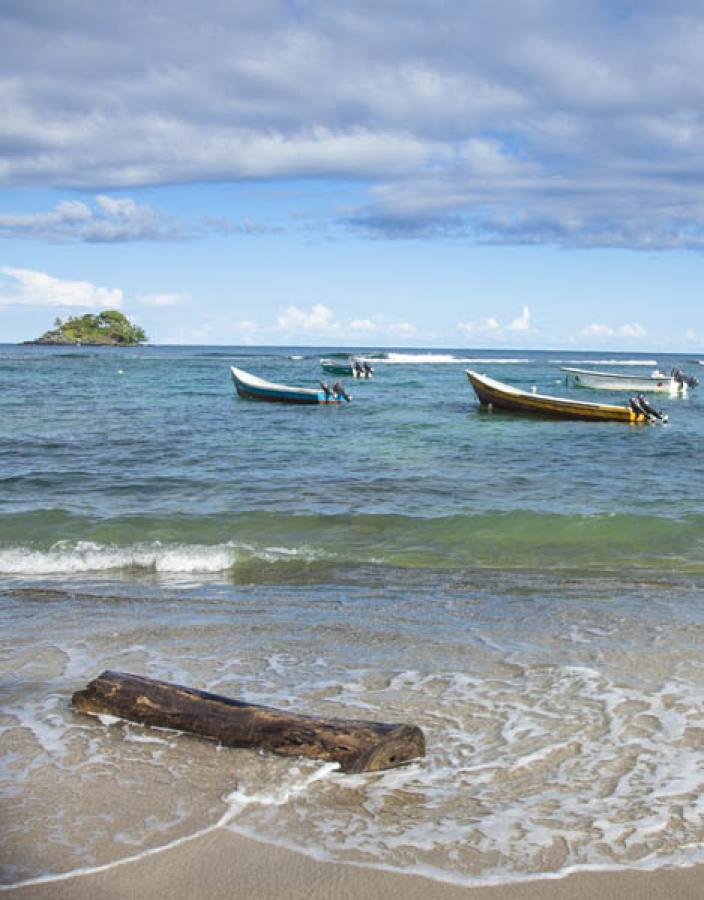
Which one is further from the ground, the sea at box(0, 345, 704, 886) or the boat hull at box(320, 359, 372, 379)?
the boat hull at box(320, 359, 372, 379)

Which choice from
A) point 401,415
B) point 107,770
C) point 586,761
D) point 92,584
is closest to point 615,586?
point 586,761

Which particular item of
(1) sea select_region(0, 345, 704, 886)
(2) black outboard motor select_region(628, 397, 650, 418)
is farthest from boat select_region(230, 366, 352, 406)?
(1) sea select_region(0, 345, 704, 886)

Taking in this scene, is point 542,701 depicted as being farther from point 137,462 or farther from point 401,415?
point 401,415

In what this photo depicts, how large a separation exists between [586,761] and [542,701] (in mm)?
963

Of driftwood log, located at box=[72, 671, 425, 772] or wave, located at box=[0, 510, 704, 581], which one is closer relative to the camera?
driftwood log, located at box=[72, 671, 425, 772]

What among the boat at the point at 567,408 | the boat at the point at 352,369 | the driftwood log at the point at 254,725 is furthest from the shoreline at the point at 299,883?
the boat at the point at 352,369

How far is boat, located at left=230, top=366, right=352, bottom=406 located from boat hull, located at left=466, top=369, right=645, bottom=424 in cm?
697

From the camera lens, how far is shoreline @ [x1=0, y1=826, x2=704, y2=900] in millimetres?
3402

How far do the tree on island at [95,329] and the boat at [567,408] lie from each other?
555 ft

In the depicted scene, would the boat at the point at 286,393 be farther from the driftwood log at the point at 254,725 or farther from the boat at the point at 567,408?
the driftwood log at the point at 254,725

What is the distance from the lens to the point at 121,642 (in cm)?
705

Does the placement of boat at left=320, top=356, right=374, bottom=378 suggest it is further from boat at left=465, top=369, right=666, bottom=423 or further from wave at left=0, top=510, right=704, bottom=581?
wave at left=0, top=510, right=704, bottom=581

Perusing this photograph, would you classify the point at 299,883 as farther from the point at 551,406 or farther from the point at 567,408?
the point at 551,406

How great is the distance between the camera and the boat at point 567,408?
29.8 m
